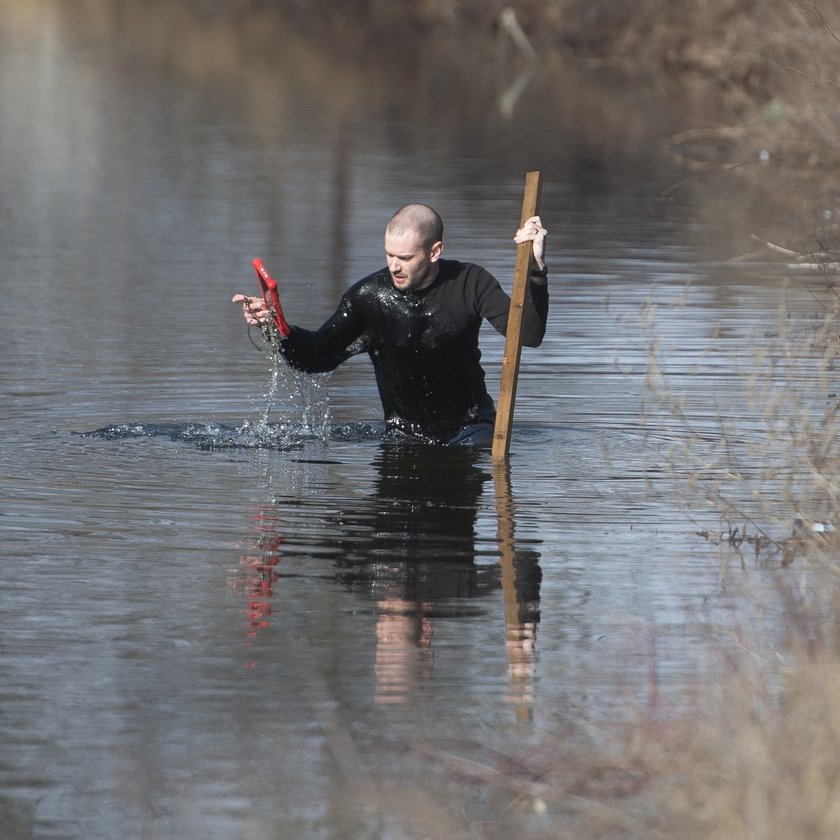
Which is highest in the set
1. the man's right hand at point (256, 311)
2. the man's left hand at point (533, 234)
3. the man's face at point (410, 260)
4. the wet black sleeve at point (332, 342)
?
the man's left hand at point (533, 234)

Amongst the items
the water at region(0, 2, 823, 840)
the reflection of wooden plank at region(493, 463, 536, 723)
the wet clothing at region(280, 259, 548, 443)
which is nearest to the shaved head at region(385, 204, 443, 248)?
the wet clothing at region(280, 259, 548, 443)

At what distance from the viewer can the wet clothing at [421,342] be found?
960 cm

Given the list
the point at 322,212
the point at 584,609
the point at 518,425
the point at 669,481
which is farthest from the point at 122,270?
the point at 584,609

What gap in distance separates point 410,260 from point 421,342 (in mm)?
541

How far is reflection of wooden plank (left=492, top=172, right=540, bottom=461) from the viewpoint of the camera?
884 centimetres

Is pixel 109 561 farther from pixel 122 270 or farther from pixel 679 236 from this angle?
pixel 679 236

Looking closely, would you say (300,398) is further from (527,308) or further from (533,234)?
(533,234)

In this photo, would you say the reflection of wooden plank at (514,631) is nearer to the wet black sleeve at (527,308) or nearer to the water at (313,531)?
the water at (313,531)

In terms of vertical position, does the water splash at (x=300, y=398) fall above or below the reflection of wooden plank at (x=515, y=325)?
below

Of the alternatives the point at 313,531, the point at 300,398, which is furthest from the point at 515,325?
the point at 300,398

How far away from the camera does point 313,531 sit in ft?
26.8

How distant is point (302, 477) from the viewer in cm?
933

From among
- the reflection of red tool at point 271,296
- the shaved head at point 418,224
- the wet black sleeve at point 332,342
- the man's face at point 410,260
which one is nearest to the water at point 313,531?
the wet black sleeve at point 332,342

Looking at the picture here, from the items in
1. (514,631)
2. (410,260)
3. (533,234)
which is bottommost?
(514,631)
